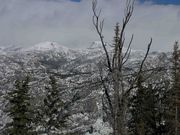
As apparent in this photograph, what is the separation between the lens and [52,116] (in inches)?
1651

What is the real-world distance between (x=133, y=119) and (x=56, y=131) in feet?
26.0

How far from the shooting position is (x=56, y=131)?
43.0 m

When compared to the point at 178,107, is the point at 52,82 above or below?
above

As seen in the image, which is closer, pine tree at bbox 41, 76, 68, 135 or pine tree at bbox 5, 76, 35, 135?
pine tree at bbox 5, 76, 35, 135

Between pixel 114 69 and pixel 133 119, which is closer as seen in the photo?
pixel 114 69

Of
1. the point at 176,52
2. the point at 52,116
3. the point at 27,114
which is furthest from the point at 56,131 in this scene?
the point at 176,52

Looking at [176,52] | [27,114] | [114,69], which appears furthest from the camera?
[176,52]

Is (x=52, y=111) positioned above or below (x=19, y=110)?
below

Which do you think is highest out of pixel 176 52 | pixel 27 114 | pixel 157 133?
pixel 176 52

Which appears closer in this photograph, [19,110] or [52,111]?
[19,110]

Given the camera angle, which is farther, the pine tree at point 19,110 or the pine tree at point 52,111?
the pine tree at point 52,111

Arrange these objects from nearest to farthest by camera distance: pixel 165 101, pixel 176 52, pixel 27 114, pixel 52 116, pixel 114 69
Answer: pixel 114 69 → pixel 27 114 → pixel 52 116 → pixel 165 101 → pixel 176 52

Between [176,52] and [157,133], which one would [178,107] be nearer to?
[157,133]

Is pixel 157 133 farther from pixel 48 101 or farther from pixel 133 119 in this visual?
pixel 48 101
